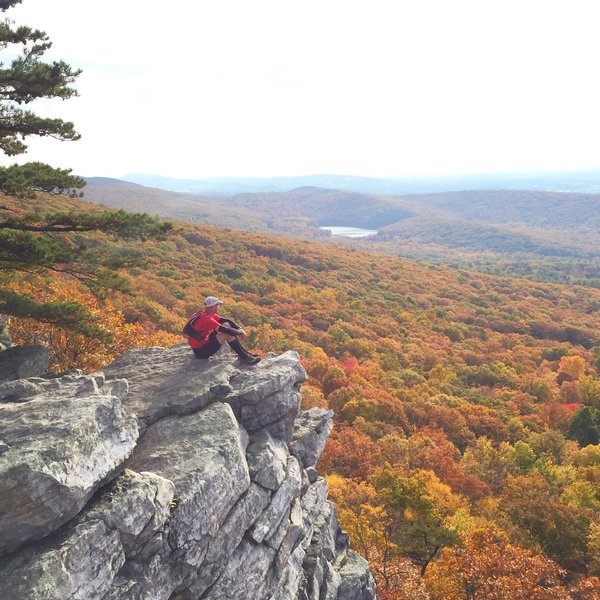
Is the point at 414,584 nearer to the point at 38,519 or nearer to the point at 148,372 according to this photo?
the point at 148,372

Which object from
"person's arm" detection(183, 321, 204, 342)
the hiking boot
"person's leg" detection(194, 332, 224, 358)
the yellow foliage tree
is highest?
"person's arm" detection(183, 321, 204, 342)

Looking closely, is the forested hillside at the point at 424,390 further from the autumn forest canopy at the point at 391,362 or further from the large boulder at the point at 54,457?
the large boulder at the point at 54,457

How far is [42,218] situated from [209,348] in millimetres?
7308

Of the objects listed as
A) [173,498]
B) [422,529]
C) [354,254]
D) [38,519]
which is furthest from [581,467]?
[354,254]

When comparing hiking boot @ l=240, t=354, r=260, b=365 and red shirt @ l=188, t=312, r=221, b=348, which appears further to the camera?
hiking boot @ l=240, t=354, r=260, b=365

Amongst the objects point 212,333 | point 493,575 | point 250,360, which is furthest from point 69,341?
point 493,575

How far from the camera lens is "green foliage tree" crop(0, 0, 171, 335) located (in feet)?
46.8

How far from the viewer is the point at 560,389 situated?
61.7m

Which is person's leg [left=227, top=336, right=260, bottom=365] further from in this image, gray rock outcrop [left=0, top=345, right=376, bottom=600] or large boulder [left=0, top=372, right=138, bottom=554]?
large boulder [left=0, top=372, right=138, bottom=554]

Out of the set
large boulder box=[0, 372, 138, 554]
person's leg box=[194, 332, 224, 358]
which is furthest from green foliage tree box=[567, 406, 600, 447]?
large boulder box=[0, 372, 138, 554]

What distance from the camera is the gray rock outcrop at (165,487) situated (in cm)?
801

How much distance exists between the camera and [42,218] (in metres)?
15.7

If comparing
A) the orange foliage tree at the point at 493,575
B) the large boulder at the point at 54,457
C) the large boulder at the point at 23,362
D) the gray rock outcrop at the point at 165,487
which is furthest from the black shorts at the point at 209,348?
the orange foliage tree at the point at 493,575

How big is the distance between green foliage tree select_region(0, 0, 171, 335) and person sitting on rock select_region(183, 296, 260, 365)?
11.6ft
